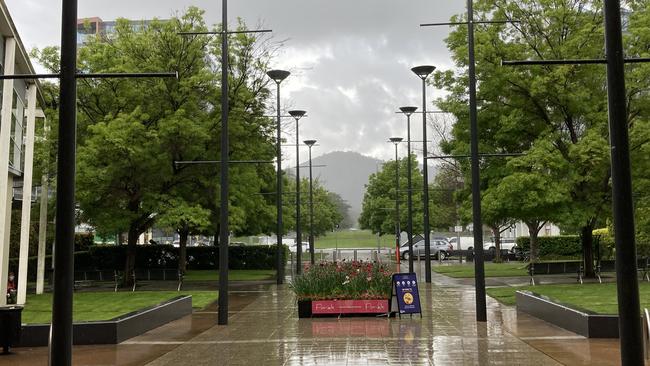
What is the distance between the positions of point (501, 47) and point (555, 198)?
253 inches

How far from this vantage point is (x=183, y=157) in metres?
28.0

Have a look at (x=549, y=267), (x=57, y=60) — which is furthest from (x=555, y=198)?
(x=57, y=60)

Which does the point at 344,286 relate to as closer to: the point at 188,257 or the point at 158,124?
the point at 158,124

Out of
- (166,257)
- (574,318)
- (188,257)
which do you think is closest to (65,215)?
(574,318)

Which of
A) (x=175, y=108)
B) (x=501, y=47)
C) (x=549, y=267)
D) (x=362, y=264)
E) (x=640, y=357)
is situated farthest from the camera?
(x=549, y=267)

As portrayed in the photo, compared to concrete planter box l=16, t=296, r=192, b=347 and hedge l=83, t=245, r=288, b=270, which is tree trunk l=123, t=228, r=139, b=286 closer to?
hedge l=83, t=245, r=288, b=270

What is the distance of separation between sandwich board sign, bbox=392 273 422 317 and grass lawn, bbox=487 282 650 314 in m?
3.62

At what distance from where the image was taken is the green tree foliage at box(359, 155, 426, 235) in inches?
2495

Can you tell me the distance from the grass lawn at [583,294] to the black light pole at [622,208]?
9.41 meters

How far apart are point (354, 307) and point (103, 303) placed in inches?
374

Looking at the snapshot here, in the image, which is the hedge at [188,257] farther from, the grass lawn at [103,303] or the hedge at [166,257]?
the grass lawn at [103,303]

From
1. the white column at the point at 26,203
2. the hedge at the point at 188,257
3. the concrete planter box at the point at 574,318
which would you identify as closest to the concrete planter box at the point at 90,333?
the concrete planter box at the point at 574,318

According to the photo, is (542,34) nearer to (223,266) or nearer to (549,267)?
(549,267)

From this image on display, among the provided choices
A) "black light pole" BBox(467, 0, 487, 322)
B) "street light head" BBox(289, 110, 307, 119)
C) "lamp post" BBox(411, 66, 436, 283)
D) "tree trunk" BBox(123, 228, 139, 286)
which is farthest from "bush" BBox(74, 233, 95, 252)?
"black light pole" BBox(467, 0, 487, 322)
